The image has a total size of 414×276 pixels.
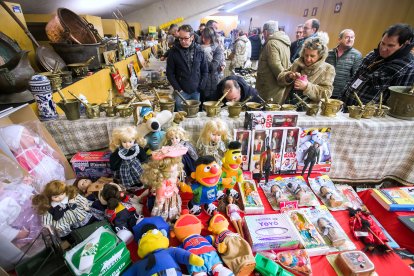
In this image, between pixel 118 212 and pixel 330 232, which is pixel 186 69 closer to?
pixel 118 212

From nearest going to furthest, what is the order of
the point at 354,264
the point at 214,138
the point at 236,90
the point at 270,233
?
the point at 354,264 < the point at 270,233 < the point at 214,138 < the point at 236,90

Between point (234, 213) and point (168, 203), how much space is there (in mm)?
336

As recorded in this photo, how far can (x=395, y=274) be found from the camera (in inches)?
35.5

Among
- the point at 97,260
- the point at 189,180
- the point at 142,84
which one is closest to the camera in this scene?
the point at 97,260

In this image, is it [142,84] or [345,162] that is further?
[142,84]

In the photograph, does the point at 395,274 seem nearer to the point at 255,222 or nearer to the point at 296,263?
the point at 296,263

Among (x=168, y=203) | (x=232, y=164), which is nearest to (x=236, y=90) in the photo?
(x=232, y=164)

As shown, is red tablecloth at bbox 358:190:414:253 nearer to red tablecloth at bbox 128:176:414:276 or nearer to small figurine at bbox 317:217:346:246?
red tablecloth at bbox 128:176:414:276

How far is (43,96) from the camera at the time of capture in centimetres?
122

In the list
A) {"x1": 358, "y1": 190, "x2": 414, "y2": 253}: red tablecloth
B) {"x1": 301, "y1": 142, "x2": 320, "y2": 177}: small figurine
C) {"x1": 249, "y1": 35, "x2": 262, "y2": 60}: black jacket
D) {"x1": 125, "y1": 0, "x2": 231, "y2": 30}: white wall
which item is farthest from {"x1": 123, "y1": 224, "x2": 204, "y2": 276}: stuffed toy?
{"x1": 125, "y1": 0, "x2": 231, "y2": 30}: white wall

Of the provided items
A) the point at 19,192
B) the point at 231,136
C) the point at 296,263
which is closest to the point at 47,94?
the point at 19,192

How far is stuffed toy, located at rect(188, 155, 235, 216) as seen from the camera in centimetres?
101

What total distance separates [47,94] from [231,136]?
1.10 meters

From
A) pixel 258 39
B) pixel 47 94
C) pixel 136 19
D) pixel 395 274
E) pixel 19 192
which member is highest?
pixel 136 19
